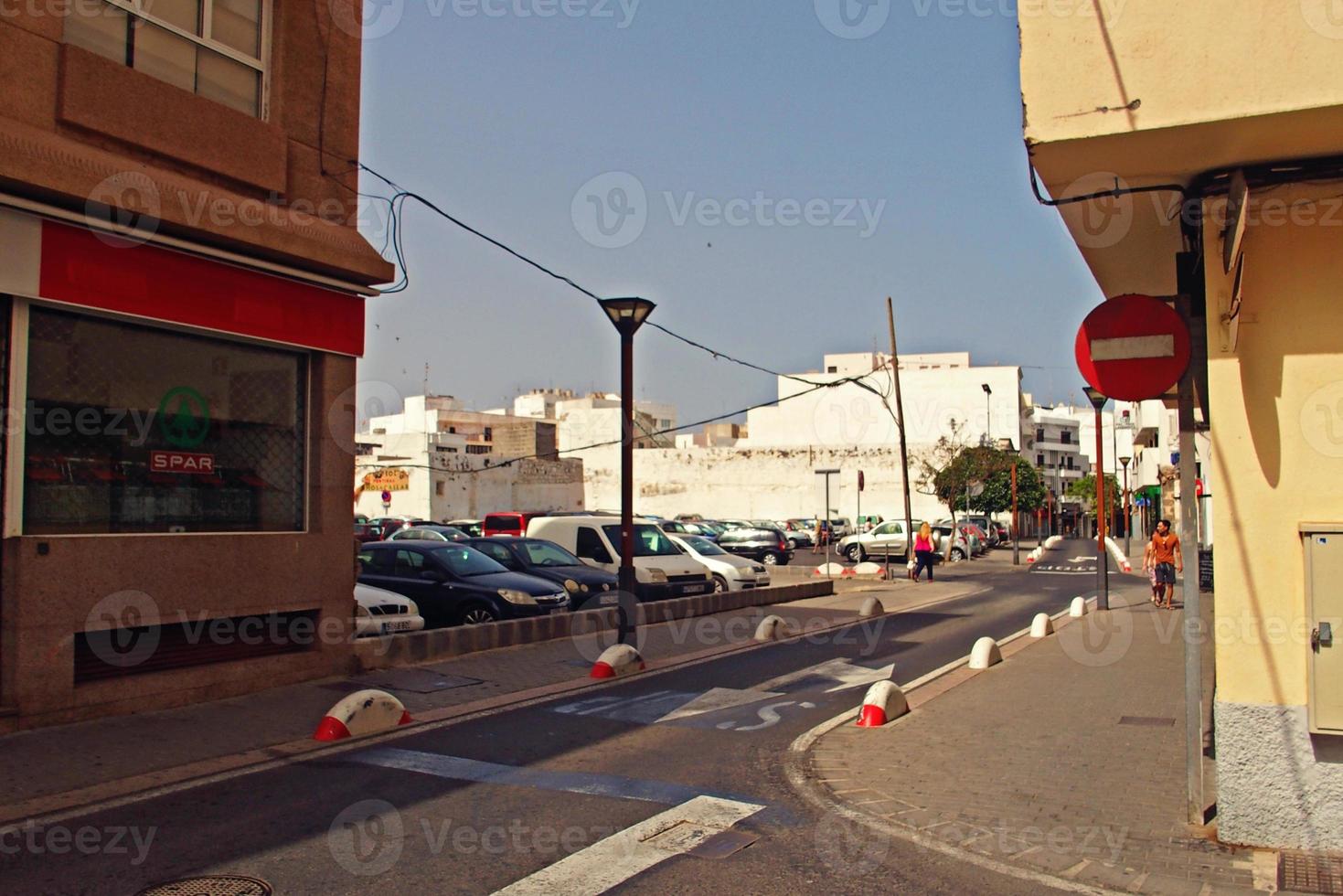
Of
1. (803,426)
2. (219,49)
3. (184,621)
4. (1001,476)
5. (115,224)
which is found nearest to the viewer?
(115,224)

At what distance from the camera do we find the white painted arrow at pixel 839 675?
11708 millimetres

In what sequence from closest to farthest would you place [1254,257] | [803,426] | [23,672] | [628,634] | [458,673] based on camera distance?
[1254,257], [23,672], [458,673], [628,634], [803,426]

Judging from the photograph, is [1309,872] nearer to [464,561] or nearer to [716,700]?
[716,700]

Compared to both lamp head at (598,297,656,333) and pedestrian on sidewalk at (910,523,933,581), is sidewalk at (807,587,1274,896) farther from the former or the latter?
pedestrian on sidewalk at (910,523,933,581)

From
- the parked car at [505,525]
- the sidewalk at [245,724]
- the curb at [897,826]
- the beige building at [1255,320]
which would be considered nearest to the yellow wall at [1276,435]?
the beige building at [1255,320]

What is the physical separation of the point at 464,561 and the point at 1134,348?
11160mm

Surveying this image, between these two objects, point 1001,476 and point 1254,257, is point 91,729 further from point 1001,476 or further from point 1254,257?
point 1001,476

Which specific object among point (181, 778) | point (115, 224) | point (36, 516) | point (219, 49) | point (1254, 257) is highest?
point (219, 49)

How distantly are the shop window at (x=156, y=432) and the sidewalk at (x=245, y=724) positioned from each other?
169cm

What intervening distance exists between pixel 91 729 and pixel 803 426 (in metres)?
75.6

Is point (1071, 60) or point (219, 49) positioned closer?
point (1071, 60)

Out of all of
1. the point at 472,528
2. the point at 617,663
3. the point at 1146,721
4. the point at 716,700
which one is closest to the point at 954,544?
the point at 472,528

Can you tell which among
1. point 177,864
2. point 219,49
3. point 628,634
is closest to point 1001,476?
point 628,634

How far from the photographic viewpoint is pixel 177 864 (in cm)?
551
